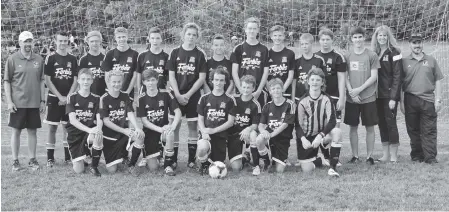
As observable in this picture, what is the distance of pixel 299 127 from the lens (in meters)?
5.45

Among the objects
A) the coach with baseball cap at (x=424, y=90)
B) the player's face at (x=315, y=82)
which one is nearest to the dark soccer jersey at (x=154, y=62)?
the player's face at (x=315, y=82)

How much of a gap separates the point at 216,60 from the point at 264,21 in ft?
13.6

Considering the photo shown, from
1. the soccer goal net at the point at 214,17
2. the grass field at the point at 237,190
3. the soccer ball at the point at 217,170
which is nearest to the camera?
the grass field at the point at 237,190

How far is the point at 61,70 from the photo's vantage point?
5.91 meters

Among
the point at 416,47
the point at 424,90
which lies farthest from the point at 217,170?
the point at 416,47

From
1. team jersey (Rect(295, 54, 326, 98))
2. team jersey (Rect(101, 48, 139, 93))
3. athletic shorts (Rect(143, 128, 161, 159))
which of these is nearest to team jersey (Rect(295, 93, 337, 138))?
team jersey (Rect(295, 54, 326, 98))

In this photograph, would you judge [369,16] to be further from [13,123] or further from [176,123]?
[13,123]

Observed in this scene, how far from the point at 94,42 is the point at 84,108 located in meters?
0.94

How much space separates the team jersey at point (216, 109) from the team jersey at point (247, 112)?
116 millimetres

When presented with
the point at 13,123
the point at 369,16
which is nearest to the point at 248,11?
the point at 369,16

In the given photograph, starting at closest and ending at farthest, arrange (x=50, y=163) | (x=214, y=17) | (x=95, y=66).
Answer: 1. (x=50, y=163)
2. (x=95, y=66)
3. (x=214, y=17)

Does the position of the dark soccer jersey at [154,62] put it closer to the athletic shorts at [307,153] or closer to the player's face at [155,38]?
the player's face at [155,38]

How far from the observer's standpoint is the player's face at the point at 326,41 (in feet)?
18.8

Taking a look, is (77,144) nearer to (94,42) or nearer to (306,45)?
(94,42)
